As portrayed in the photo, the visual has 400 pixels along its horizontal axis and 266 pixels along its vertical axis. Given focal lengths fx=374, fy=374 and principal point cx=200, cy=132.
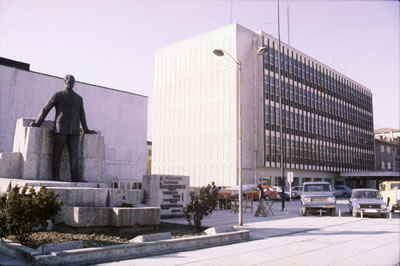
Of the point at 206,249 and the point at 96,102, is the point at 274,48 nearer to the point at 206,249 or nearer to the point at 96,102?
the point at 96,102

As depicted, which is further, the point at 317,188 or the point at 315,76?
the point at 315,76

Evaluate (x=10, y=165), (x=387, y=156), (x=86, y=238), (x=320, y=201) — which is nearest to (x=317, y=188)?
(x=320, y=201)

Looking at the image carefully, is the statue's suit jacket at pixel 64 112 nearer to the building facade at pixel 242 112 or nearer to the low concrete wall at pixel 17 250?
the low concrete wall at pixel 17 250

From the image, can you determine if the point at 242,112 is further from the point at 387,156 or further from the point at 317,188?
the point at 387,156

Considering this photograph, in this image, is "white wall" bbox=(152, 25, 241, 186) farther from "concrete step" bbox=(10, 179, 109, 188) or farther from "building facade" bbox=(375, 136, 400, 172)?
"building facade" bbox=(375, 136, 400, 172)

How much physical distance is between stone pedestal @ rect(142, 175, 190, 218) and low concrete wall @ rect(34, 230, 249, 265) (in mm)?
7499

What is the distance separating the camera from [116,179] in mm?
39438

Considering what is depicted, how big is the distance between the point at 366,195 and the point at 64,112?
16009mm

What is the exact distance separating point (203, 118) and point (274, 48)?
14.4 m

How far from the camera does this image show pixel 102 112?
40.6 metres

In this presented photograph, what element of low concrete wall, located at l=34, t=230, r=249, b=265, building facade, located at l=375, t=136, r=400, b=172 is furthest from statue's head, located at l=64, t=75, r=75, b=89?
building facade, located at l=375, t=136, r=400, b=172

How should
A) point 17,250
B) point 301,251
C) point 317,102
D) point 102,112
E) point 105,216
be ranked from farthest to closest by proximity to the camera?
point 317,102
point 102,112
point 105,216
point 301,251
point 17,250

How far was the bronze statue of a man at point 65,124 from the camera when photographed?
12.3m

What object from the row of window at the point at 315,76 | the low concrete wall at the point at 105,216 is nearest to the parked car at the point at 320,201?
the low concrete wall at the point at 105,216
